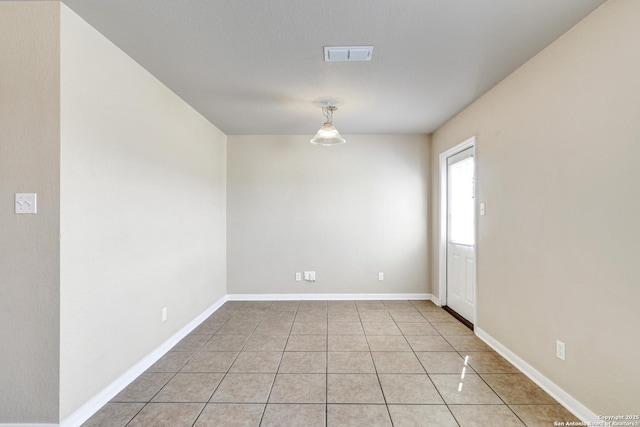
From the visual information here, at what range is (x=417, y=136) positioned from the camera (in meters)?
4.48

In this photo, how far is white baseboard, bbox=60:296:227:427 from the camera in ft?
5.92

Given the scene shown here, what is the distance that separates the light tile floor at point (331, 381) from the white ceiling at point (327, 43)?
2499mm

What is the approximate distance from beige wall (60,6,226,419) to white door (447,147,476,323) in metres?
3.20

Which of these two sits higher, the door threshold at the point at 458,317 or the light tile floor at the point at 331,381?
the door threshold at the point at 458,317

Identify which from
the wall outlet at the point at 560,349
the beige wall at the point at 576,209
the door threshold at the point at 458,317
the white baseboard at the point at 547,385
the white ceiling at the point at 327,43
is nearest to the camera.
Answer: the beige wall at the point at 576,209

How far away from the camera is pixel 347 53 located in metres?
2.16

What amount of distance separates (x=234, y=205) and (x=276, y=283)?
1354mm

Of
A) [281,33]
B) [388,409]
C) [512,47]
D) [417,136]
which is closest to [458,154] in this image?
[417,136]

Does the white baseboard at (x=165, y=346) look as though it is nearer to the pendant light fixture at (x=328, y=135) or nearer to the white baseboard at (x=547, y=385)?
the white baseboard at (x=547, y=385)

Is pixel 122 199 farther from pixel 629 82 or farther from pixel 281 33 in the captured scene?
pixel 629 82
